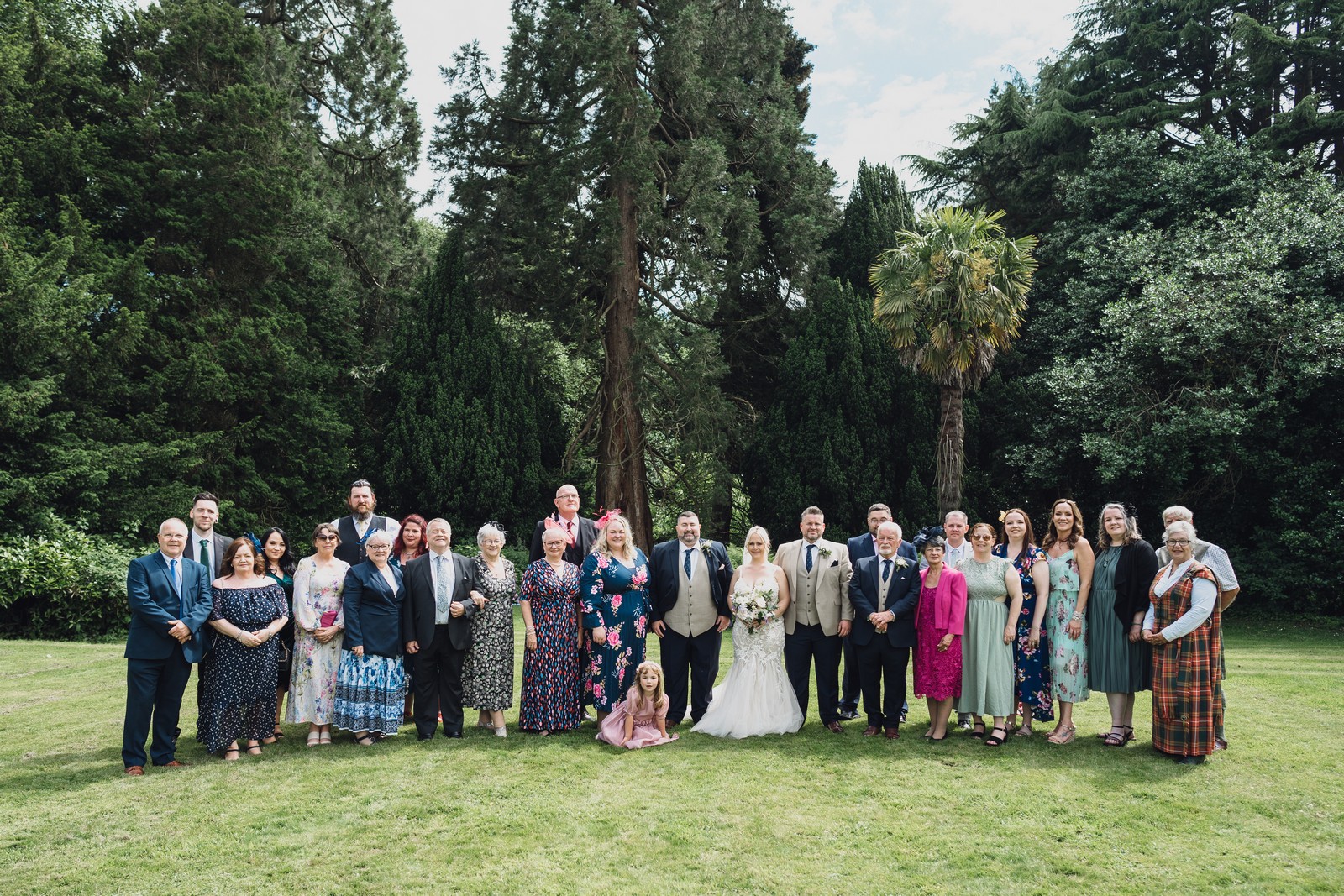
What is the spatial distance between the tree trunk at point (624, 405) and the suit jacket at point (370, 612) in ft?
38.8

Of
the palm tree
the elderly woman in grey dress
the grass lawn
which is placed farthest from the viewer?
the palm tree

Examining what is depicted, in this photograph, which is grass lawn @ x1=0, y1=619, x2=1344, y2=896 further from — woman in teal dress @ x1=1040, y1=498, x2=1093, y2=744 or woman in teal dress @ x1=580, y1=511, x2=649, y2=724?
woman in teal dress @ x1=580, y1=511, x2=649, y2=724

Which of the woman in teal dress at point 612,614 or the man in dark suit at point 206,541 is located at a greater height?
the man in dark suit at point 206,541

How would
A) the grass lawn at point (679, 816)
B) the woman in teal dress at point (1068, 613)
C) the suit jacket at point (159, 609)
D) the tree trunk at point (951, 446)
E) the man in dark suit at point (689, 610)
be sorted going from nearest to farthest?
the grass lawn at point (679, 816), the suit jacket at point (159, 609), the woman in teal dress at point (1068, 613), the man in dark suit at point (689, 610), the tree trunk at point (951, 446)

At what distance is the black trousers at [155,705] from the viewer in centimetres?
652

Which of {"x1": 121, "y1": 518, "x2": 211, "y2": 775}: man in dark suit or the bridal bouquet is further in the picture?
the bridal bouquet

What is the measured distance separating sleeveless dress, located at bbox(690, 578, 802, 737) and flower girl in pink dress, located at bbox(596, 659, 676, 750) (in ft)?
1.63

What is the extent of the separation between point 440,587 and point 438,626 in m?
0.31

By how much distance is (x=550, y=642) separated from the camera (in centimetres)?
758

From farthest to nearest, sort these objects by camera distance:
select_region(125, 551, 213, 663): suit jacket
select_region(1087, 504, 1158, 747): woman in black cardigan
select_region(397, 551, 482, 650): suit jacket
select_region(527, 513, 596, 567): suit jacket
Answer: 1. select_region(527, 513, 596, 567): suit jacket
2. select_region(397, 551, 482, 650): suit jacket
3. select_region(1087, 504, 1158, 747): woman in black cardigan
4. select_region(125, 551, 213, 663): suit jacket

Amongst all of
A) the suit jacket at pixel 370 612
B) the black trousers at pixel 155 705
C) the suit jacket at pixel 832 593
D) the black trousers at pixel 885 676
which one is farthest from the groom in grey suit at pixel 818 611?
the black trousers at pixel 155 705

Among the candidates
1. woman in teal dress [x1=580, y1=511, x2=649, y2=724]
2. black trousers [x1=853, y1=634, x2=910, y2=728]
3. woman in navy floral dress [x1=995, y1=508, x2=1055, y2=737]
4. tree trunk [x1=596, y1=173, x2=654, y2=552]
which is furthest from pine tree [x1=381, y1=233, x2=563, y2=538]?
woman in navy floral dress [x1=995, y1=508, x2=1055, y2=737]

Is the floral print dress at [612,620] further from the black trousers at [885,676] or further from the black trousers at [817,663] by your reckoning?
the black trousers at [885,676]

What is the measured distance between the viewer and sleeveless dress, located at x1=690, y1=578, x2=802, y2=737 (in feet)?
24.8
